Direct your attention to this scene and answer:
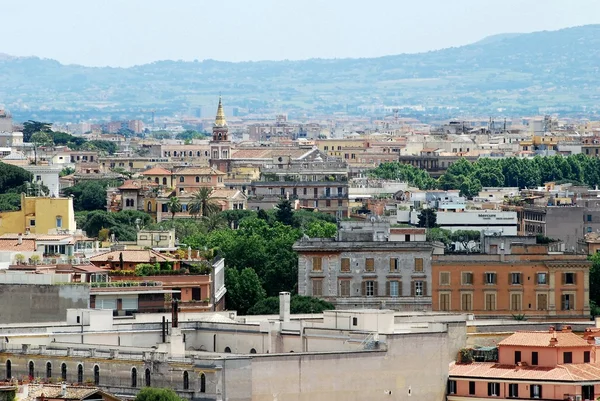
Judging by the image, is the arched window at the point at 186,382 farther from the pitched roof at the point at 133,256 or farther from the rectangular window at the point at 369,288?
the rectangular window at the point at 369,288

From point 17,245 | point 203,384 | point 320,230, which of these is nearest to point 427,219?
point 320,230

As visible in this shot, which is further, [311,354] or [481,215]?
[481,215]

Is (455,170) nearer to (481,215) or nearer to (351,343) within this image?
(481,215)

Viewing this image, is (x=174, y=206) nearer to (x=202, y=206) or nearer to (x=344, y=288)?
(x=202, y=206)

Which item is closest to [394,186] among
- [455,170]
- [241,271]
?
[455,170]

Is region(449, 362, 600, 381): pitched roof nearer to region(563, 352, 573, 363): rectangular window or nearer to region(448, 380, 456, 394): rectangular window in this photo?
region(448, 380, 456, 394): rectangular window

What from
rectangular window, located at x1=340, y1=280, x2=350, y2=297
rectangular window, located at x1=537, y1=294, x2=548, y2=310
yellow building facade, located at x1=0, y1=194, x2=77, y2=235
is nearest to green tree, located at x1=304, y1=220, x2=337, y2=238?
yellow building facade, located at x1=0, y1=194, x2=77, y2=235
